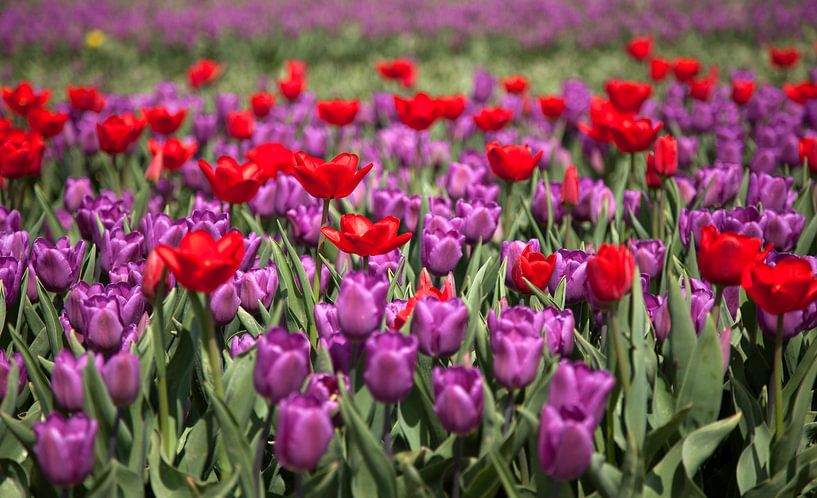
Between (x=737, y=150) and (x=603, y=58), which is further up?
(x=737, y=150)

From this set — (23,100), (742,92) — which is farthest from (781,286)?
(23,100)

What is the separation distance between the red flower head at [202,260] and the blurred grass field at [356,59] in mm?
6815

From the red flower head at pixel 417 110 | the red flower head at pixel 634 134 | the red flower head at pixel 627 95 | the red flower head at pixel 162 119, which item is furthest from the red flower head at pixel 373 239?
the red flower head at pixel 627 95

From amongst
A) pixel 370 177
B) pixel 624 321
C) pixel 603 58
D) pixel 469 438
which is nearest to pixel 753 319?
pixel 624 321

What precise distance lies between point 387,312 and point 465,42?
9.36m

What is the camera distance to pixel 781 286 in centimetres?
141

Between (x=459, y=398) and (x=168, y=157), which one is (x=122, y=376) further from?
(x=168, y=157)

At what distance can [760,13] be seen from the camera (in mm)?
11430

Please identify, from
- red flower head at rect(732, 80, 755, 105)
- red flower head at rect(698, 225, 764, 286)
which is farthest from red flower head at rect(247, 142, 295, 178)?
red flower head at rect(732, 80, 755, 105)

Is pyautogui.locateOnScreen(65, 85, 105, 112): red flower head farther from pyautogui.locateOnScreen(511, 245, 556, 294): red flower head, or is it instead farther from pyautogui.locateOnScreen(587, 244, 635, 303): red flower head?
pyautogui.locateOnScreen(587, 244, 635, 303): red flower head

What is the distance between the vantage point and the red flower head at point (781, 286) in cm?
140

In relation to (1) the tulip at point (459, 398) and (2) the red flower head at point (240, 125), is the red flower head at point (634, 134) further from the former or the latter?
(2) the red flower head at point (240, 125)

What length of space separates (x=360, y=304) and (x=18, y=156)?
1.70m

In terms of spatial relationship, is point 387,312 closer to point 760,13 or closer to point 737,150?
point 737,150
